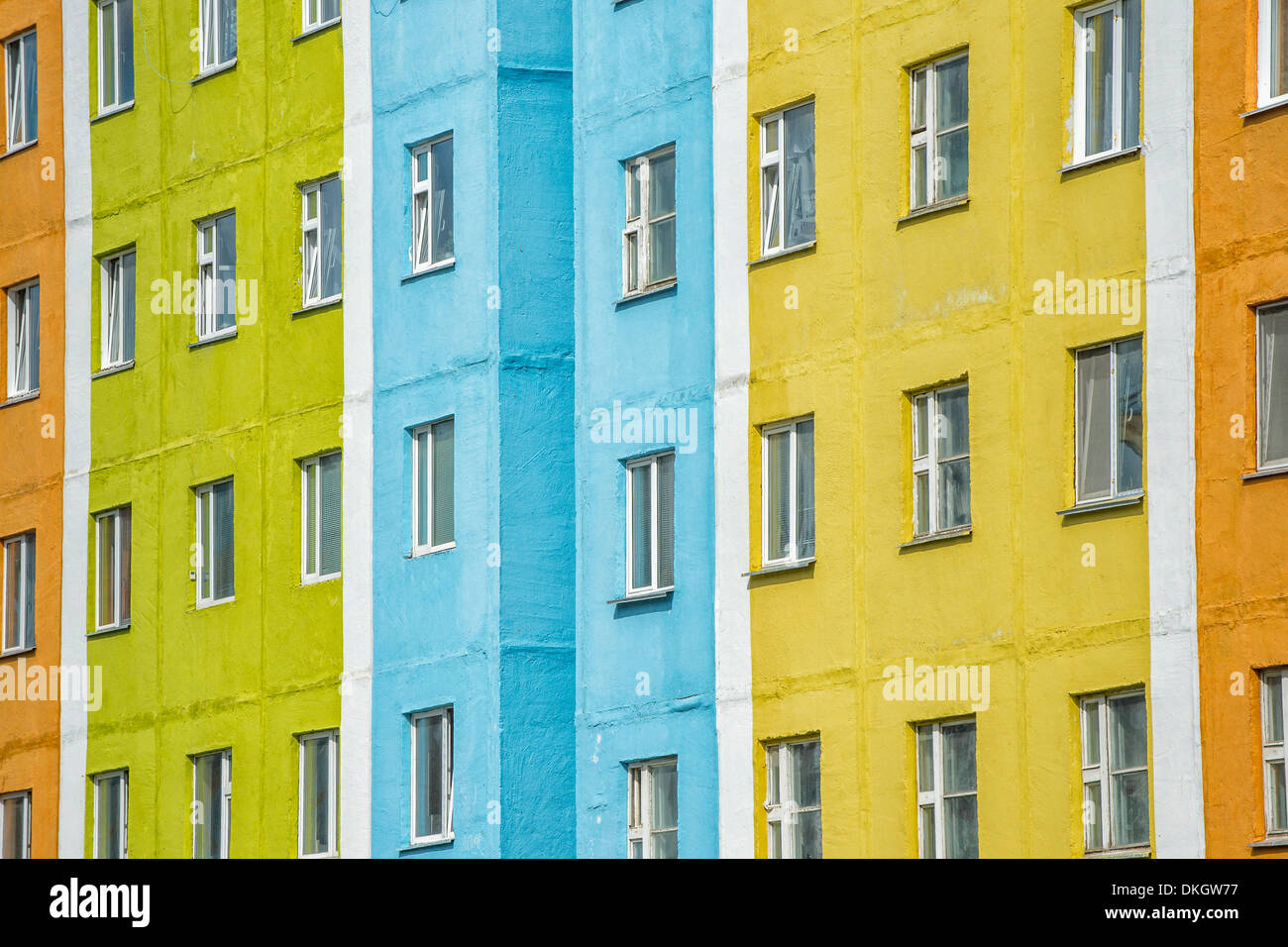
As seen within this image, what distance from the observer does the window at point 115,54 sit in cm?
5331

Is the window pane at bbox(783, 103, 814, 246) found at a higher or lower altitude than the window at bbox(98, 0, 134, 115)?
lower

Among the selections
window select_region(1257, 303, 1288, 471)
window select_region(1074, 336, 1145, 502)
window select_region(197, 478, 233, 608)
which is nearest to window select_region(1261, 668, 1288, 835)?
window select_region(1257, 303, 1288, 471)

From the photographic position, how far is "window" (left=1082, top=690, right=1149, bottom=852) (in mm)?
35469

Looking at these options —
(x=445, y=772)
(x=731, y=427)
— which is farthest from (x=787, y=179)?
(x=445, y=772)

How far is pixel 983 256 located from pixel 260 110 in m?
15.3

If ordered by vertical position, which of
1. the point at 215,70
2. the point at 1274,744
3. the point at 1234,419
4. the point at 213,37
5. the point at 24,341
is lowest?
the point at 1274,744

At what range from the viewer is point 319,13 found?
49.3m

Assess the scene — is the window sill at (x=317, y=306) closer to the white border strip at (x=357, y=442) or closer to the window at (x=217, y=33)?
the white border strip at (x=357, y=442)

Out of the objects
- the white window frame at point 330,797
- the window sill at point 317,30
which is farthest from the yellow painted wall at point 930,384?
the window sill at point 317,30

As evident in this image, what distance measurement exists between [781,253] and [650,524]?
4147 mm

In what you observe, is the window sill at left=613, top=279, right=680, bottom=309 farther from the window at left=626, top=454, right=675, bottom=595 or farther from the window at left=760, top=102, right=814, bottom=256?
the window at left=626, top=454, right=675, bottom=595

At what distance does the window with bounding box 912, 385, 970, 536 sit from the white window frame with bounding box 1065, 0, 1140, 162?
329 centimetres

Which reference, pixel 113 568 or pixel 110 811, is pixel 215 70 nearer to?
pixel 113 568
